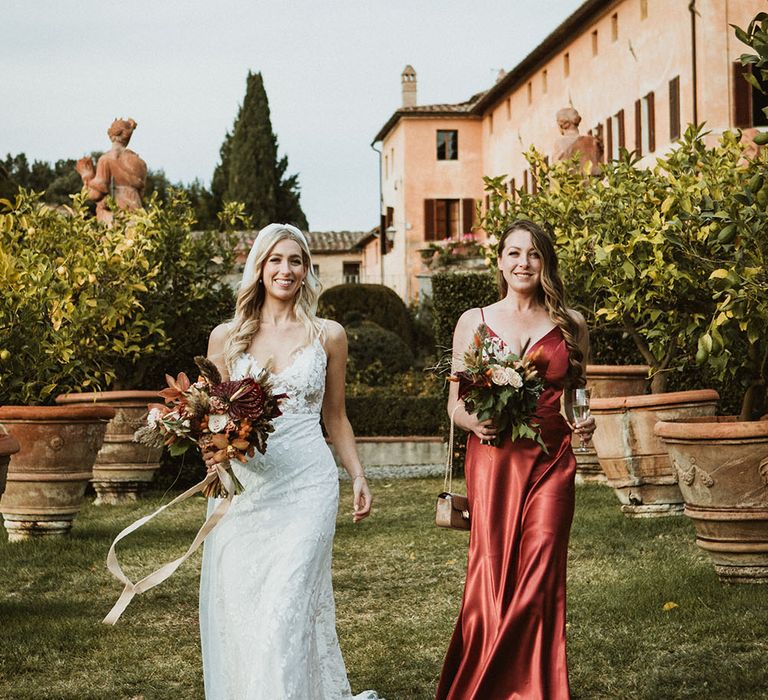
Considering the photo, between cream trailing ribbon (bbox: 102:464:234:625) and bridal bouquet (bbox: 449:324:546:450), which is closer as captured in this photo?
cream trailing ribbon (bbox: 102:464:234:625)

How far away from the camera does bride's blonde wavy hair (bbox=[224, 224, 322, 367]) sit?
5.09 meters

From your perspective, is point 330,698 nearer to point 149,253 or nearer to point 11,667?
point 11,667

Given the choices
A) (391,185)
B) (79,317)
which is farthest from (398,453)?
(391,185)

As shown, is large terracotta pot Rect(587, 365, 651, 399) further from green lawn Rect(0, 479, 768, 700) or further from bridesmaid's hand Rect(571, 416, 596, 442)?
bridesmaid's hand Rect(571, 416, 596, 442)

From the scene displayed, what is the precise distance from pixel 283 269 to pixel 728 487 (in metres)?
3.45

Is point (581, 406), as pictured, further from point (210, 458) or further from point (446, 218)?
point (446, 218)

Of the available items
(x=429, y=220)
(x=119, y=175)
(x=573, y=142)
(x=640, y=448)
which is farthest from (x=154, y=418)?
(x=429, y=220)

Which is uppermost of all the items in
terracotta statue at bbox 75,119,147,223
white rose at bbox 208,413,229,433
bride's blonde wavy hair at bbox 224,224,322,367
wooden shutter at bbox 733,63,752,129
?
wooden shutter at bbox 733,63,752,129

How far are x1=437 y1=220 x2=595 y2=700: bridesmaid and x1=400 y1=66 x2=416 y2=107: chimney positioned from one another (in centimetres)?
5142

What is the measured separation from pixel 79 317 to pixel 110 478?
2304mm

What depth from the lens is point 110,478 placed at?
13008 mm

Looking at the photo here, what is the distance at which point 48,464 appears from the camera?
10.1 meters

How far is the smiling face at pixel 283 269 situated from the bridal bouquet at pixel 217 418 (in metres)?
0.58

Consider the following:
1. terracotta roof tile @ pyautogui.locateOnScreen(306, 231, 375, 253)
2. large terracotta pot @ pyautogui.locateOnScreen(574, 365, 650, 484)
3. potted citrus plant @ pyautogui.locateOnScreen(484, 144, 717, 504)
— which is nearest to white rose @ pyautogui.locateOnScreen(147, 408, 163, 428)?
potted citrus plant @ pyautogui.locateOnScreen(484, 144, 717, 504)
